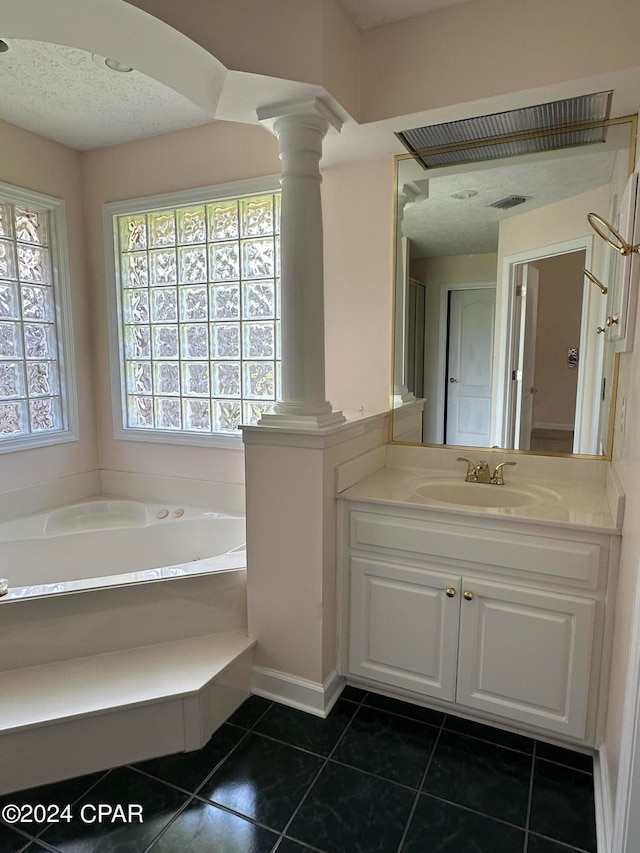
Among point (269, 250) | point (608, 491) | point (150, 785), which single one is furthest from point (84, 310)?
point (608, 491)

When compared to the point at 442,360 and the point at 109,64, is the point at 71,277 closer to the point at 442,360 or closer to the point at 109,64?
the point at 109,64

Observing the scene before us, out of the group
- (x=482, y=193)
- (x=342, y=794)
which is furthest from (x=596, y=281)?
(x=342, y=794)

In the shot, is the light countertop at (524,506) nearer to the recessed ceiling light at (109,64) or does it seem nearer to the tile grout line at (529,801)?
the tile grout line at (529,801)

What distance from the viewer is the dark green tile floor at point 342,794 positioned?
54.2 inches

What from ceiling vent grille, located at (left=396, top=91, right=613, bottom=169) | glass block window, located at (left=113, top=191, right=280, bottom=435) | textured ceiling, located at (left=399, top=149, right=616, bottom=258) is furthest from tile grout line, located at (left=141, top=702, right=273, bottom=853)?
ceiling vent grille, located at (left=396, top=91, right=613, bottom=169)

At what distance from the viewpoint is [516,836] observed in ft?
4.58

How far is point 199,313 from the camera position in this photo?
111 inches

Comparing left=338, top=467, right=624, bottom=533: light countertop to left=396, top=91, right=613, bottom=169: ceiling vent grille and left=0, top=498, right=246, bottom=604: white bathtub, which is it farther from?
left=396, top=91, right=613, bottom=169: ceiling vent grille

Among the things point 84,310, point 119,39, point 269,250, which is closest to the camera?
point 119,39

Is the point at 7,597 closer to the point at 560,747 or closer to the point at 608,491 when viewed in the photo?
the point at 560,747

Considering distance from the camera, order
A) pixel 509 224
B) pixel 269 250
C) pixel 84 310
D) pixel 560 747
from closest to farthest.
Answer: pixel 560 747 → pixel 509 224 → pixel 269 250 → pixel 84 310

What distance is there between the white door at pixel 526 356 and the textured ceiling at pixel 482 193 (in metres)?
0.22

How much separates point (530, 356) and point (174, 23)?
5.55 ft

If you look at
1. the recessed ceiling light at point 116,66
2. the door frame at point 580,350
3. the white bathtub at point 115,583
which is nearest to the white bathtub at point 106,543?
the white bathtub at point 115,583
